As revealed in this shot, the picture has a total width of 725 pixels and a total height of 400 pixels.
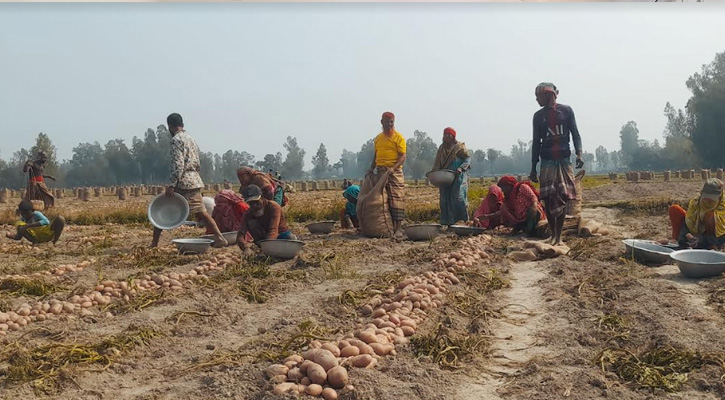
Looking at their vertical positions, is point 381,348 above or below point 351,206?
below

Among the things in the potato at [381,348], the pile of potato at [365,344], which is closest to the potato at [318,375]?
the pile of potato at [365,344]

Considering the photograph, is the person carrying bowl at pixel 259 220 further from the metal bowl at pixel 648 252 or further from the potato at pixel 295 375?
the potato at pixel 295 375

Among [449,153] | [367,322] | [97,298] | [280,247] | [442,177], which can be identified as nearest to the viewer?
[367,322]

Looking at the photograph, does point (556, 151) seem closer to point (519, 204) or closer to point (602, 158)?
point (519, 204)

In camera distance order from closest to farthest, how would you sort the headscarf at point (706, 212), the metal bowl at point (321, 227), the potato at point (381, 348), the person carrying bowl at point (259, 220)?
the potato at point (381, 348)
the headscarf at point (706, 212)
the person carrying bowl at point (259, 220)
the metal bowl at point (321, 227)

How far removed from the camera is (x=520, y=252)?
5895 mm

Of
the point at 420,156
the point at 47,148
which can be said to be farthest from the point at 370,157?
the point at 47,148

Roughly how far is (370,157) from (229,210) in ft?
185

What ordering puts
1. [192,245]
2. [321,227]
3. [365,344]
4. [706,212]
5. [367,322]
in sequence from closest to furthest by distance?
[365,344], [367,322], [706,212], [192,245], [321,227]

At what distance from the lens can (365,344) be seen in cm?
285

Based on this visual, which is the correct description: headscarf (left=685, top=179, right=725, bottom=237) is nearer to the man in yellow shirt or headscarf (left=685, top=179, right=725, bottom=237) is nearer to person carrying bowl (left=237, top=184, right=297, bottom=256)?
→ the man in yellow shirt

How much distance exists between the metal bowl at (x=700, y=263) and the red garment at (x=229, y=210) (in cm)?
452

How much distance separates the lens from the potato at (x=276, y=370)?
101 inches

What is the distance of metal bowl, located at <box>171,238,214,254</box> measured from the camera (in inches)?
246
